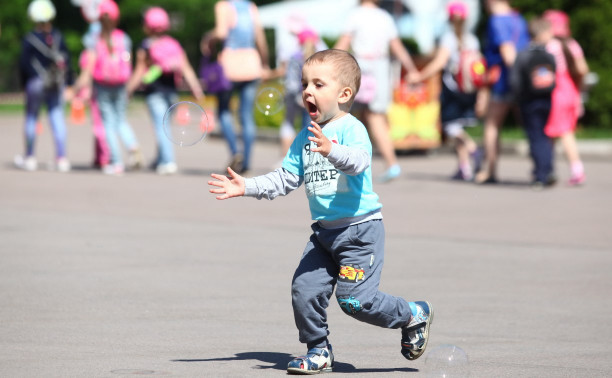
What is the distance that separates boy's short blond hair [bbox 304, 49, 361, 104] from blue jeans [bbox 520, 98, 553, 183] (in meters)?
7.46

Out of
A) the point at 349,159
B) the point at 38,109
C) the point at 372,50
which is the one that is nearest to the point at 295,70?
the point at 372,50

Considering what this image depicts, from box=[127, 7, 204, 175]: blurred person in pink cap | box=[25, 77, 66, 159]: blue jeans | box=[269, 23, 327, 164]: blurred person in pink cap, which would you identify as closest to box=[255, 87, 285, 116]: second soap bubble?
box=[269, 23, 327, 164]: blurred person in pink cap

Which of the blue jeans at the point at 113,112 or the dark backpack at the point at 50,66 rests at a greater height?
the dark backpack at the point at 50,66

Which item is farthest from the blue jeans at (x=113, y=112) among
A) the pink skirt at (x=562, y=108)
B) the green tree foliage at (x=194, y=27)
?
the green tree foliage at (x=194, y=27)

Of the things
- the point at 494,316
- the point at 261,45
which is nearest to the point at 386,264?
the point at 494,316

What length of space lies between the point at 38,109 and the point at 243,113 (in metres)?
2.70

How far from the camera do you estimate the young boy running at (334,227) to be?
15.3ft

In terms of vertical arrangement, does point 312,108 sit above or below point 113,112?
above

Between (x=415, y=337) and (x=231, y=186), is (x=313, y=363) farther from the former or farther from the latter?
(x=231, y=186)

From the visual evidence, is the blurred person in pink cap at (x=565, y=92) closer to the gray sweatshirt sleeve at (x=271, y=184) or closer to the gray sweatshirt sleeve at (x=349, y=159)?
the gray sweatshirt sleeve at (x=271, y=184)

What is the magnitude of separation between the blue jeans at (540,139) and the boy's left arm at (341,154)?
299 inches

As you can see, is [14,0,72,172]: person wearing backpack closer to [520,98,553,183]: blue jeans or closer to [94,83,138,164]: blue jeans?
[94,83,138,164]: blue jeans

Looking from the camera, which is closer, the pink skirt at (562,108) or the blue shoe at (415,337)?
the blue shoe at (415,337)

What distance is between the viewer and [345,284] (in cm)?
466
